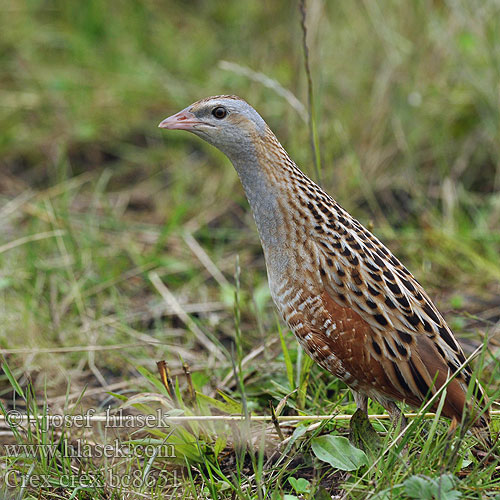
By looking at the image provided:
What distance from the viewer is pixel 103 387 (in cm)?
380

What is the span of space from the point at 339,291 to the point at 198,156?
3478 millimetres

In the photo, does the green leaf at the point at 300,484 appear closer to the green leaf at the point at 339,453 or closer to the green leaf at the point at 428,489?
the green leaf at the point at 339,453

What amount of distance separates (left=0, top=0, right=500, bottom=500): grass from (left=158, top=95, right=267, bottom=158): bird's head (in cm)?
69

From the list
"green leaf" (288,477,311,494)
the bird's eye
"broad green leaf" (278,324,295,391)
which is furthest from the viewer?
"broad green leaf" (278,324,295,391)

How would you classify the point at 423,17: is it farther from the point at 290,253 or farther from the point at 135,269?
the point at 290,253

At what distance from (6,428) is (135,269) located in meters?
1.65

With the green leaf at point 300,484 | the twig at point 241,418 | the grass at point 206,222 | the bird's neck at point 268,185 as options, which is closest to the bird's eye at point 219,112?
the bird's neck at point 268,185

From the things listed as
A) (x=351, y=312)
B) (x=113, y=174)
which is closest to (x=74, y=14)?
(x=113, y=174)

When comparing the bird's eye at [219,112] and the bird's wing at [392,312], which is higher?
the bird's eye at [219,112]

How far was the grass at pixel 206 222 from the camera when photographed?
298cm

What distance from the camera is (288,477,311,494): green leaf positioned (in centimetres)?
278

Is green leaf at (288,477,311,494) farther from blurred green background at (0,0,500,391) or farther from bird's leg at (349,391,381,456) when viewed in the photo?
blurred green background at (0,0,500,391)

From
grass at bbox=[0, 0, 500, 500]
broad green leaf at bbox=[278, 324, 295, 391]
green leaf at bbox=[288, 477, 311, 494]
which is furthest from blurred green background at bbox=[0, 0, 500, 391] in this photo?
green leaf at bbox=[288, 477, 311, 494]

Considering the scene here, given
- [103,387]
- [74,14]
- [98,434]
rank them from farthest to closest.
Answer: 1. [74,14]
2. [103,387]
3. [98,434]
